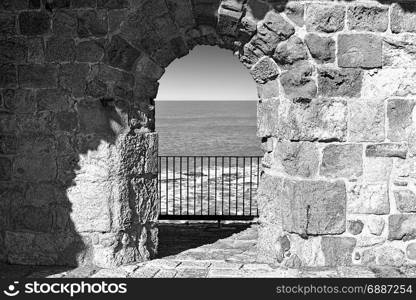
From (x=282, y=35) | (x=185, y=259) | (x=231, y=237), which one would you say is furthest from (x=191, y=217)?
(x=282, y=35)

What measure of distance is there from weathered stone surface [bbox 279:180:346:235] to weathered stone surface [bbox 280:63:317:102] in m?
0.87

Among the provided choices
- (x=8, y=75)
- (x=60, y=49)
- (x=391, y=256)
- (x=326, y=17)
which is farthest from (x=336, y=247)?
(x=8, y=75)

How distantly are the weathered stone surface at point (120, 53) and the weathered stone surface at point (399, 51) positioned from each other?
8.42 ft

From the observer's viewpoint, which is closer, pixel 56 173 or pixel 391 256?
pixel 391 256

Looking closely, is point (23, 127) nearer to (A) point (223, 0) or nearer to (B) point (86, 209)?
(B) point (86, 209)

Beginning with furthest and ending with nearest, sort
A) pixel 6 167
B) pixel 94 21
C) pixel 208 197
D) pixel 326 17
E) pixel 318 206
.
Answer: pixel 208 197 → pixel 6 167 → pixel 94 21 → pixel 318 206 → pixel 326 17

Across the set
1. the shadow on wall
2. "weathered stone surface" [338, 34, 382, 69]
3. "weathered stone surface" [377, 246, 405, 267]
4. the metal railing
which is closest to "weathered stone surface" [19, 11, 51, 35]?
the shadow on wall

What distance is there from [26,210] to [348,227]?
3.46 m

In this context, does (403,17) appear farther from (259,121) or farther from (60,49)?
(60,49)

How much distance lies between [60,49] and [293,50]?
2.44m

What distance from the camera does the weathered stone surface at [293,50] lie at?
4.93m

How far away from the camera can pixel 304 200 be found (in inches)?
197

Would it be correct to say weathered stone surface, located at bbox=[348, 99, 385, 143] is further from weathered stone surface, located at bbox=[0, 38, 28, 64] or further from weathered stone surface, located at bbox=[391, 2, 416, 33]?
weathered stone surface, located at bbox=[0, 38, 28, 64]

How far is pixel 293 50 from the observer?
4.93 m
